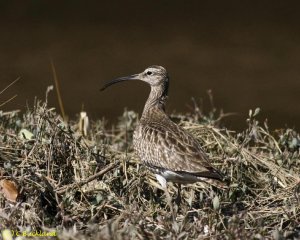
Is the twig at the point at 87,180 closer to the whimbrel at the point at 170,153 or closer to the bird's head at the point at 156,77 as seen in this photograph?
the whimbrel at the point at 170,153

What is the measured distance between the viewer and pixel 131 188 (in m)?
8.32

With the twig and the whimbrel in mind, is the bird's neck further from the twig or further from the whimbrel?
the twig

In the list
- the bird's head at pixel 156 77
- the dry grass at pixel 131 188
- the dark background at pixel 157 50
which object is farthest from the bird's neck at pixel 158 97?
the dark background at pixel 157 50

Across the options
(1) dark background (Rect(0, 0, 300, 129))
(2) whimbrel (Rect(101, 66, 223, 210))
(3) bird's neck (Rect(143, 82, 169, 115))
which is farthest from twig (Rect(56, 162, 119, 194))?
(1) dark background (Rect(0, 0, 300, 129))

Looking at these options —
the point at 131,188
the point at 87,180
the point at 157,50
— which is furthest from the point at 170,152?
the point at 157,50

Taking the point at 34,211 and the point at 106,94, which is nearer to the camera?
the point at 34,211

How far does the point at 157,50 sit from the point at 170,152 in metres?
6.05

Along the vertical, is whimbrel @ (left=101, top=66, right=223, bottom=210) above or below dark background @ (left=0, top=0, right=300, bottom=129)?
above

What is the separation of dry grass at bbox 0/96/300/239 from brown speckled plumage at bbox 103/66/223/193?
17cm

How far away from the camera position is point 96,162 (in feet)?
28.2

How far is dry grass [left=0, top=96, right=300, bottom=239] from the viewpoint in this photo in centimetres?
730

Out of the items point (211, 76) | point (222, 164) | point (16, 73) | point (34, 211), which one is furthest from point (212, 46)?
point (34, 211)

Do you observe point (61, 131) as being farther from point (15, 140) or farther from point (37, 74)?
point (37, 74)

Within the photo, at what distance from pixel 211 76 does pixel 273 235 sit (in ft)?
23.0
